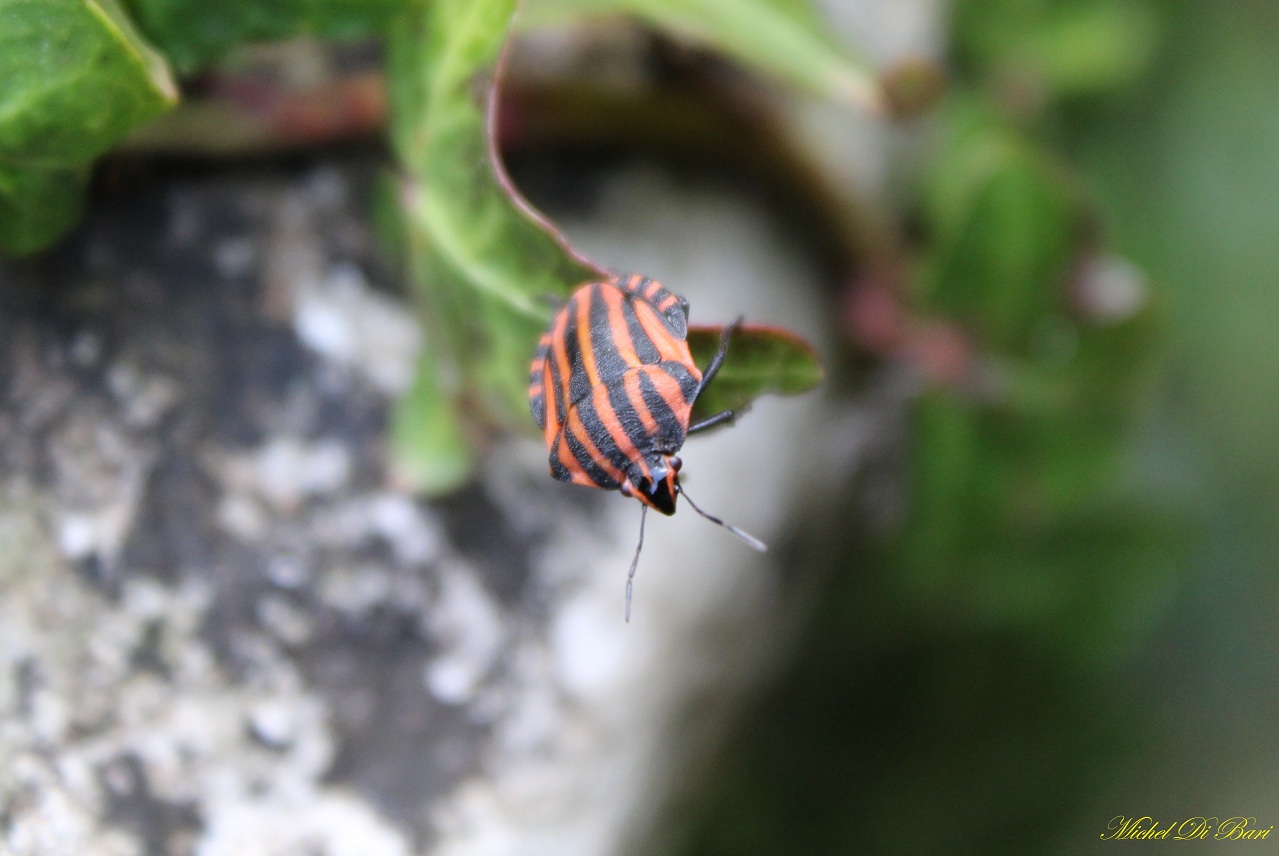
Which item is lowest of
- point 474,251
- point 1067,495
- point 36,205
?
point 1067,495

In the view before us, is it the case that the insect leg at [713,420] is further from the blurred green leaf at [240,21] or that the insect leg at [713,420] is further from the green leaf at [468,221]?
the blurred green leaf at [240,21]

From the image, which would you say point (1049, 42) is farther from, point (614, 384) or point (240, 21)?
point (240, 21)

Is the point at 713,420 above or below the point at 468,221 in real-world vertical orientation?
below

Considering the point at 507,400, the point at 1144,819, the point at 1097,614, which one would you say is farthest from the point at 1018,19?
the point at 1144,819

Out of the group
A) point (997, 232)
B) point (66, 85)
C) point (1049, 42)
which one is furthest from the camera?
point (1049, 42)

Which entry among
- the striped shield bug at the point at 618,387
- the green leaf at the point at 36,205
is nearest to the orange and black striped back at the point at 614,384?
the striped shield bug at the point at 618,387

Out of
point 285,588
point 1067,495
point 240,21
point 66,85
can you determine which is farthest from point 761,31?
point 1067,495

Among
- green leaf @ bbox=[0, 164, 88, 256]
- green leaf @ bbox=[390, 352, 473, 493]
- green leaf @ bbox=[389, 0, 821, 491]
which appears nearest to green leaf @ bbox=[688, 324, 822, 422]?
green leaf @ bbox=[389, 0, 821, 491]
